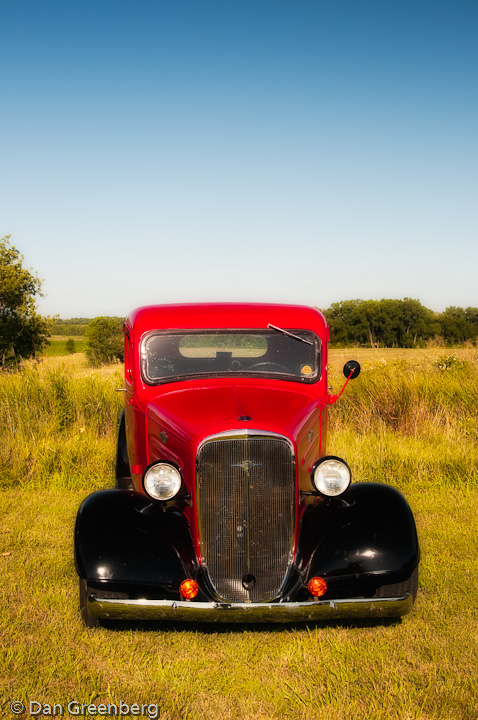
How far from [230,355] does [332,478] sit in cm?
155

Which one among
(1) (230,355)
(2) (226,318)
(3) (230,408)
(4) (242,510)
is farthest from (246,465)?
(2) (226,318)

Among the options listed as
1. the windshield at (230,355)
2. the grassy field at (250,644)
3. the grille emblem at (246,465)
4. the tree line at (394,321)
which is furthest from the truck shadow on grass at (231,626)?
the tree line at (394,321)

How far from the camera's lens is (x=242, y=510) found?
3.25m

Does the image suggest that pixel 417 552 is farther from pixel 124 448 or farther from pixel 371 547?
pixel 124 448

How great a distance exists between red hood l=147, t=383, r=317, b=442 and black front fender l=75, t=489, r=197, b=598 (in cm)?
54

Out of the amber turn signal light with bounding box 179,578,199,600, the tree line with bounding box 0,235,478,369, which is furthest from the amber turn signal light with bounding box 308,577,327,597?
the tree line with bounding box 0,235,478,369

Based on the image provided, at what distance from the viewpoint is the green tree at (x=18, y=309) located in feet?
99.0

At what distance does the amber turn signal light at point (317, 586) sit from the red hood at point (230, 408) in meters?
0.82

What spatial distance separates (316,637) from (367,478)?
11.3 ft

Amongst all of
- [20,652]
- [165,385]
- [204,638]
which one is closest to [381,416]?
[165,385]

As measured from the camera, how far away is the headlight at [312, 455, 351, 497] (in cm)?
340

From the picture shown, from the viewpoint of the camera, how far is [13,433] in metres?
7.39

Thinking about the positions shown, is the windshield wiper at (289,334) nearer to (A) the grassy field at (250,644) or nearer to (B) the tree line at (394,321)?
(A) the grassy field at (250,644)

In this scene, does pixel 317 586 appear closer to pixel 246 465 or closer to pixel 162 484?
pixel 246 465
